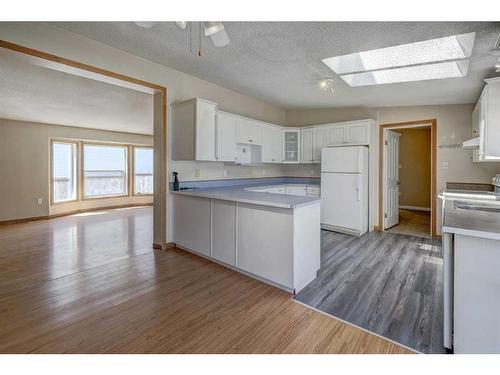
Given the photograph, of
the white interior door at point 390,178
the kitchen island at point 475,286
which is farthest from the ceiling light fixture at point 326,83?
the kitchen island at point 475,286

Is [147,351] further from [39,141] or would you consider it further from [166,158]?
[39,141]

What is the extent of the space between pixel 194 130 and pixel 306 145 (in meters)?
2.73

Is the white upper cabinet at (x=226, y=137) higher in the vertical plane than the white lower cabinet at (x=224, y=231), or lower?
higher

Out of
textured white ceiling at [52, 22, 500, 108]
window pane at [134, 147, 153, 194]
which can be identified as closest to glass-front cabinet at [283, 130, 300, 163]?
textured white ceiling at [52, 22, 500, 108]

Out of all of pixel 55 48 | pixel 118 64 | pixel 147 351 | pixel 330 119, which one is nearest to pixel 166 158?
pixel 118 64

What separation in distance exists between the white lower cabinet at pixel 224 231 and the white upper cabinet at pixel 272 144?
209 centimetres

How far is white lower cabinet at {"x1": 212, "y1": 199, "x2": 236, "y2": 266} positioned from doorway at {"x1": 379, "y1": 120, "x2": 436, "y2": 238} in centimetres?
336

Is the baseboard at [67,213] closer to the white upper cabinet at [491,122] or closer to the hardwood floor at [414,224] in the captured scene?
the hardwood floor at [414,224]

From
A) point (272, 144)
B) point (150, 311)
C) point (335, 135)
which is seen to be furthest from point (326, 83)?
point (150, 311)

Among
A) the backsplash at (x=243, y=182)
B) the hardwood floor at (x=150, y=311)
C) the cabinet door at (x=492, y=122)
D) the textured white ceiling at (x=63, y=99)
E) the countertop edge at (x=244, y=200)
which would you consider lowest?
the hardwood floor at (x=150, y=311)

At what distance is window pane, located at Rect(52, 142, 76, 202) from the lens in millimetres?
6590

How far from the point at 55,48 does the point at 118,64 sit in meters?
0.62

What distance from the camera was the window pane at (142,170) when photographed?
8430mm

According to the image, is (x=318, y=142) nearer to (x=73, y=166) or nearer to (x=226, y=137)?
(x=226, y=137)
